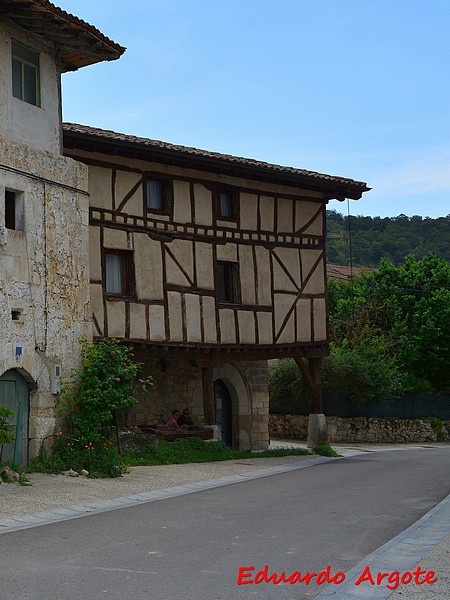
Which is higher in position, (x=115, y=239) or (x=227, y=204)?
(x=227, y=204)

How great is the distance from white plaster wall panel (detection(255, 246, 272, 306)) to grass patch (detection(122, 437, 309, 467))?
407 cm

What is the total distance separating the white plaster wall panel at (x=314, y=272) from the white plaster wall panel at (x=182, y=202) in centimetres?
423

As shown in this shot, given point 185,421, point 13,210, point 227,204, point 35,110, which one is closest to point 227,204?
point 227,204

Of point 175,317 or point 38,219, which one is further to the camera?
point 175,317

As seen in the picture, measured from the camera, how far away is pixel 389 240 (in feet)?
251

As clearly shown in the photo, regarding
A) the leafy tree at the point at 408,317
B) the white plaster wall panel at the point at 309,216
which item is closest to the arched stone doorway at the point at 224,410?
the white plaster wall panel at the point at 309,216

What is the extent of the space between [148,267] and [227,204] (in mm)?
3620

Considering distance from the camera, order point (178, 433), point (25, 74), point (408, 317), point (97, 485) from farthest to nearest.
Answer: point (408, 317)
point (178, 433)
point (25, 74)
point (97, 485)

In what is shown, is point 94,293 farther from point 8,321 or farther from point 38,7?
point 38,7

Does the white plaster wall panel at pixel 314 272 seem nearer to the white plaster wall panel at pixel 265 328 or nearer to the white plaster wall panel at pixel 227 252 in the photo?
the white plaster wall panel at pixel 265 328

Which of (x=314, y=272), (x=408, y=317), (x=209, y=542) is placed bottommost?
(x=209, y=542)

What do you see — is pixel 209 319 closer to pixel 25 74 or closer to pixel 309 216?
pixel 309 216

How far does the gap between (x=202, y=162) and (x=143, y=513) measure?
11.6 meters

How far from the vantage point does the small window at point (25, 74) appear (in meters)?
15.9
